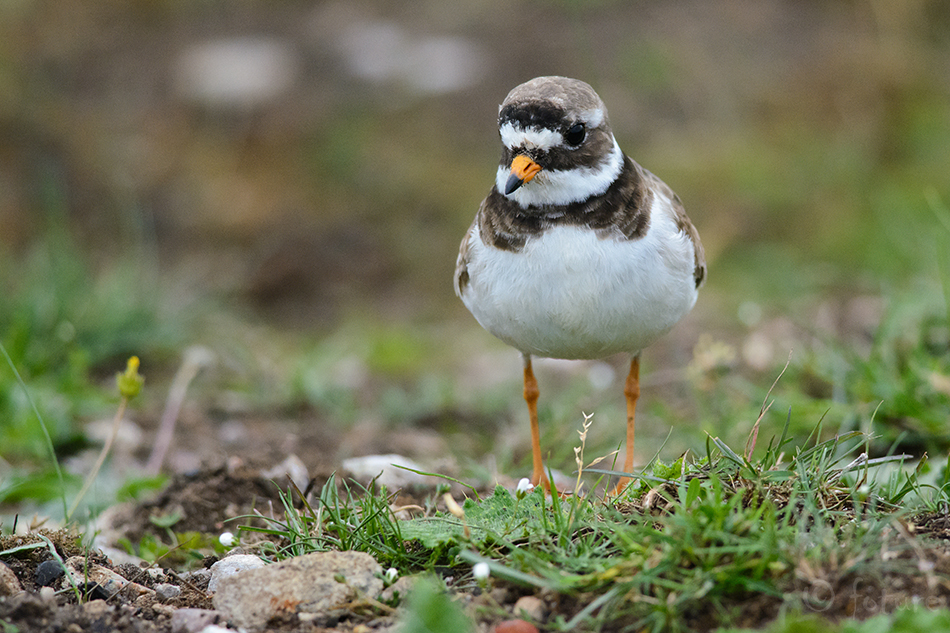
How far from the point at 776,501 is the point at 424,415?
3.60m

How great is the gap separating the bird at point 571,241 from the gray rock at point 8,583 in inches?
82.3

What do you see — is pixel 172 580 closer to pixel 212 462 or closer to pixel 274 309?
pixel 212 462

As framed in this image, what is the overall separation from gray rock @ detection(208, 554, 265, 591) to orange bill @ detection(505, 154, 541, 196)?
1727 millimetres

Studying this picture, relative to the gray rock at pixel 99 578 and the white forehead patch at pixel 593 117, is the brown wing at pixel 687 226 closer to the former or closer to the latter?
the white forehead patch at pixel 593 117

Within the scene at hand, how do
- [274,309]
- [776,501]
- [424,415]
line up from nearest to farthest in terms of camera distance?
1. [776,501]
2. [424,415]
3. [274,309]

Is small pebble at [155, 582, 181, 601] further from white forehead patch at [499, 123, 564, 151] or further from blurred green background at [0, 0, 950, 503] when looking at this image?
white forehead patch at [499, 123, 564, 151]

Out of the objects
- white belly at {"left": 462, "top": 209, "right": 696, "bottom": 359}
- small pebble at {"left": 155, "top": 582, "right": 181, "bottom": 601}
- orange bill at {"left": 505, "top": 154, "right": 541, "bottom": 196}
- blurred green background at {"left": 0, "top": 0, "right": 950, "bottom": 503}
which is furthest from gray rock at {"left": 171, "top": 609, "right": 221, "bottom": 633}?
blurred green background at {"left": 0, "top": 0, "right": 950, "bottom": 503}

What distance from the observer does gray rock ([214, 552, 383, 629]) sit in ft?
10.6

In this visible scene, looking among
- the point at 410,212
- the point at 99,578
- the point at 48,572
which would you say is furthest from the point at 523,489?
the point at 410,212

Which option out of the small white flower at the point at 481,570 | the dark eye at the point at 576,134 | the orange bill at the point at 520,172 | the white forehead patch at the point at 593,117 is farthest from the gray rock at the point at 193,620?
the white forehead patch at the point at 593,117

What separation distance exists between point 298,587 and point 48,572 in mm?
959

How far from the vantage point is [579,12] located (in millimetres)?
11609

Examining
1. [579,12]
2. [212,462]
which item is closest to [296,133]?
[579,12]

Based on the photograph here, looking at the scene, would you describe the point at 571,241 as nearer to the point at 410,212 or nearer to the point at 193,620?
the point at 193,620
